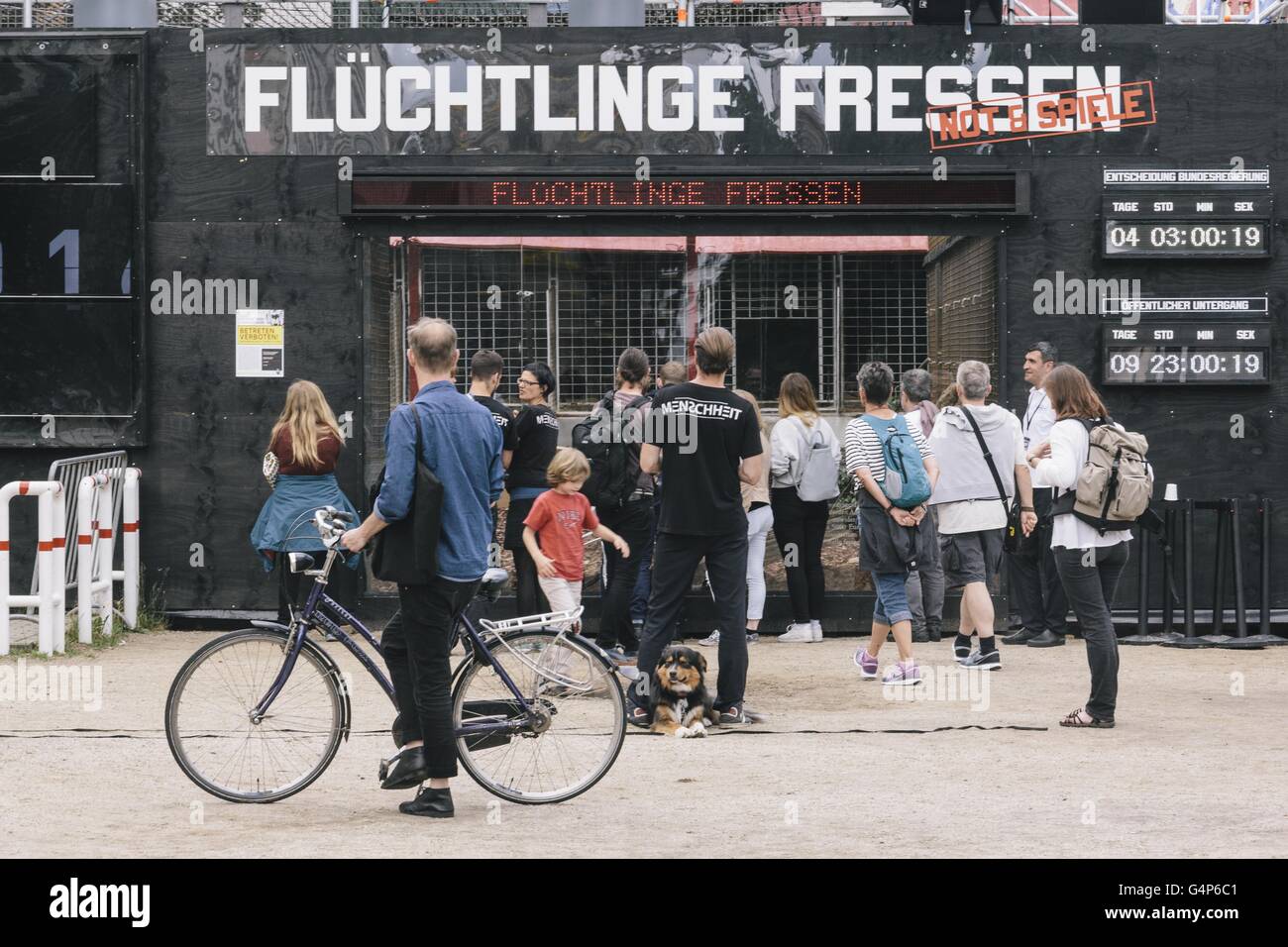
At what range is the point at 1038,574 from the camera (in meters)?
12.3

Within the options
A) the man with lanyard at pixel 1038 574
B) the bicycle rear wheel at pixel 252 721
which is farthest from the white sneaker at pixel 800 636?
the bicycle rear wheel at pixel 252 721

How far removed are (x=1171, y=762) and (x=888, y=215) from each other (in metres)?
5.55

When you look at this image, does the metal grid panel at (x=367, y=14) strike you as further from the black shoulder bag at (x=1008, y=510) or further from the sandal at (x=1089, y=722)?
the sandal at (x=1089, y=722)

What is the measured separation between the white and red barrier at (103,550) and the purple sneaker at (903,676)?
5272 mm

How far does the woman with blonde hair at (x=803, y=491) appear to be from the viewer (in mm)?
12234

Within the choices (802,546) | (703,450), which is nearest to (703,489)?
(703,450)

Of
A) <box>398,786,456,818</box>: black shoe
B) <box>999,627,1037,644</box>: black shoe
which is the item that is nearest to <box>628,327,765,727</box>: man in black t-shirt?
<box>398,786,456,818</box>: black shoe

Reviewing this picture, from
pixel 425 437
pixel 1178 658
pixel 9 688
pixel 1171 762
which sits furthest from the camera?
pixel 1178 658

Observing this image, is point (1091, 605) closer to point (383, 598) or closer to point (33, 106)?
point (383, 598)

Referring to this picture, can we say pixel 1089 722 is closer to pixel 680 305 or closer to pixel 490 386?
pixel 490 386

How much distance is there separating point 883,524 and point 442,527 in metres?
3.99

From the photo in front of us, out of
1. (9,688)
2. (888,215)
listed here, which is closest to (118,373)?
(9,688)

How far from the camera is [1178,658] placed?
11688mm

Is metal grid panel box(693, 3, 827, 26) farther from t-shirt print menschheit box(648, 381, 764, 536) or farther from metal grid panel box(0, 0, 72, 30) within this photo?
t-shirt print menschheit box(648, 381, 764, 536)
